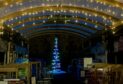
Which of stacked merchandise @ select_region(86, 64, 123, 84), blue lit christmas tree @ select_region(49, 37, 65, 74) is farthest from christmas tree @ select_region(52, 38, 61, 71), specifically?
stacked merchandise @ select_region(86, 64, 123, 84)

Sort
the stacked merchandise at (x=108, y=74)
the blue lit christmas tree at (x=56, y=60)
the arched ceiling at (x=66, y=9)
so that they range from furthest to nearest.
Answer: the blue lit christmas tree at (x=56, y=60), the arched ceiling at (x=66, y=9), the stacked merchandise at (x=108, y=74)

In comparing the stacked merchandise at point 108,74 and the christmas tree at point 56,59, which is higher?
the christmas tree at point 56,59

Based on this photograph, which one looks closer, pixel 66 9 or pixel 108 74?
pixel 108 74

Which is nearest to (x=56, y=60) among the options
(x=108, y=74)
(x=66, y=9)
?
(x=66, y=9)

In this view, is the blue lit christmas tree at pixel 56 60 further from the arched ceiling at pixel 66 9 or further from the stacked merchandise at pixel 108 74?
the stacked merchandise at pixel 108 74

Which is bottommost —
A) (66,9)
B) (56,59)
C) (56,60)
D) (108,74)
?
(108,74)

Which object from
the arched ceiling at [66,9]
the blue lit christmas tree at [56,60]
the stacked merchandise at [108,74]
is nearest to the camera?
the stacked merchandise at [108,74]

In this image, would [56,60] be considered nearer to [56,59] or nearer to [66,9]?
[56,59]

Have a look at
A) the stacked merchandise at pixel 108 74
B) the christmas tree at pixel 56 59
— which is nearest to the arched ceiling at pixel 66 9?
the stacked merchandise at pixel 108 74

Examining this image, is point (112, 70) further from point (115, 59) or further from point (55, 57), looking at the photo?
point (55, 57)

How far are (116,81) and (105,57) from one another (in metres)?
13.9

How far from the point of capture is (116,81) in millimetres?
13039

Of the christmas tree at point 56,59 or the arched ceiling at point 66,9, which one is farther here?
the christmas tree at point 56,59

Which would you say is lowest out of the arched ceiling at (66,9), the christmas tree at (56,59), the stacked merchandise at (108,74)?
the stacked merchandise at (108,74)
